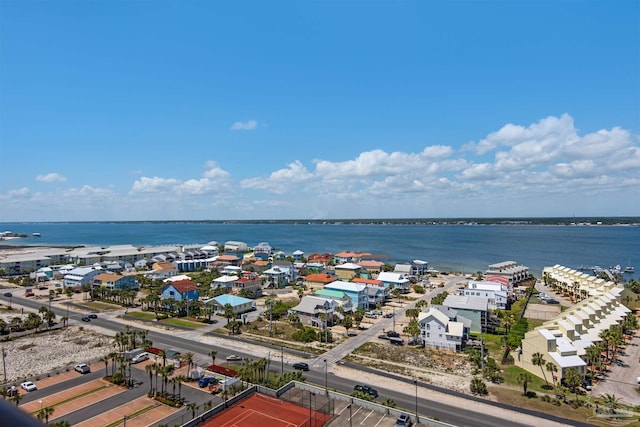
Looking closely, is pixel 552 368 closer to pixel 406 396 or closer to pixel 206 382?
pixel 406 396

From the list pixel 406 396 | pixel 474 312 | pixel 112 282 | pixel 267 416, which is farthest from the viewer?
pixel 112 282

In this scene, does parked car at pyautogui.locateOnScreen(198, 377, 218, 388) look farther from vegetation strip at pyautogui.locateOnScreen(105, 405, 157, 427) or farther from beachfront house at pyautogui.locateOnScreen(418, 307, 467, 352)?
beachfront house at pyautogui.locateOnScreen(418, 307, 467, 352)

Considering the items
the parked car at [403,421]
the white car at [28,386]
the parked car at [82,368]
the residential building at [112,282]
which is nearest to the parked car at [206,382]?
the parked car at [82,368]

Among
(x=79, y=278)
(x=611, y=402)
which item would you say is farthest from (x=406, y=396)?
(x=79, y=278)

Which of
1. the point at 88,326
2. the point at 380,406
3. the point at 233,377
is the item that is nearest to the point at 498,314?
the point at 380,406

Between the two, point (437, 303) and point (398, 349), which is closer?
point (398, 349)

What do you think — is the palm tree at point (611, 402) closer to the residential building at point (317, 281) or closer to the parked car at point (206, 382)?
the parked car at point (206, 382)

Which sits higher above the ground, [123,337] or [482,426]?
[123,337]

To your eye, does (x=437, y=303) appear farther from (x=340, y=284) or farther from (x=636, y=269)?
(x=636, y=269)
